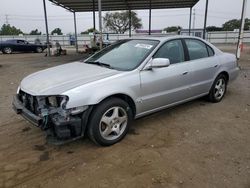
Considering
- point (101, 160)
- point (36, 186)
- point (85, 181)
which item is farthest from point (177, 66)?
point (36, 186)

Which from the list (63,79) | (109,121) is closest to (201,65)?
(109,121)

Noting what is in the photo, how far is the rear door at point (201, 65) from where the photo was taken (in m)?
4.68

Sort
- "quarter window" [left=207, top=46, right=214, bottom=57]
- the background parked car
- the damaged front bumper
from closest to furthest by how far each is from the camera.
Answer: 1. the damaged front bumper
2. "quarter window" [left=207, top=46, right=214, bottom=57]
3. the background parked car

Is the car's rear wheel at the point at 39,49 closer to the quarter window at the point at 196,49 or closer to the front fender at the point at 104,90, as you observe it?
the quarter window at the point at 196,49

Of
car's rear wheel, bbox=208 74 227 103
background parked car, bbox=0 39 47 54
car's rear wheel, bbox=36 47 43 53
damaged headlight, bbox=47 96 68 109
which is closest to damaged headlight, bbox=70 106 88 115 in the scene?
damaged headlight, bbox=47 96 68 109

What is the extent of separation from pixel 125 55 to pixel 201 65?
1593 millimetres

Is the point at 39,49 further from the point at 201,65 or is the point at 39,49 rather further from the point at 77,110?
the point at 77,110

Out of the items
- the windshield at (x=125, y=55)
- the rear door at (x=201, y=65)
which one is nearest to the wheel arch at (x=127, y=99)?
the windshield at (x=125, y=55)

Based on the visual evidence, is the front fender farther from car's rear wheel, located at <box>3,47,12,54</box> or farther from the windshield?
car's rear wheel, located at <box>3,47,12,54</box>

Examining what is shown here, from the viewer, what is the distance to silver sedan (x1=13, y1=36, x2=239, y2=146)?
313 centimetres

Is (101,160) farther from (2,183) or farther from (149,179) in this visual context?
(2,183)

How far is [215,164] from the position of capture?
10.0 feet

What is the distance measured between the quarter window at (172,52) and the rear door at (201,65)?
Result: 23cm

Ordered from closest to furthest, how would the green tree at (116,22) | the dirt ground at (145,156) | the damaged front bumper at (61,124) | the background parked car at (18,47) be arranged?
the dirt ground at (145,156) → the damaged front bumper at (61,124) → the background parked car at (18,47) → the green tree at (116,22)
